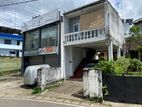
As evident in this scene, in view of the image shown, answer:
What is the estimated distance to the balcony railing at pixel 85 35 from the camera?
16.5 m

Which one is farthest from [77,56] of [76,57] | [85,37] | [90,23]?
[90,23]

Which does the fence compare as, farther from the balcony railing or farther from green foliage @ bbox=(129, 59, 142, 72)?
the balcony railing

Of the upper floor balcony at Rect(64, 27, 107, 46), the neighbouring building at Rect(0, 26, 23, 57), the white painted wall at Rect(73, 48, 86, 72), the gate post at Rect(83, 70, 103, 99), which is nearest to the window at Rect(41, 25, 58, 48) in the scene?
the upper floor balcony at Rect(64, 27, 107, 46)

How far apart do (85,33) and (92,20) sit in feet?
4.44

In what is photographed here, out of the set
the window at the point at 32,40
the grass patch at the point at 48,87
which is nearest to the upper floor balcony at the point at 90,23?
the grass patch at the point at 48,87

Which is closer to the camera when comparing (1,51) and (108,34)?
(108,34)

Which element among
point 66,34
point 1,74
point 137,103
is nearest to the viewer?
point 137,103

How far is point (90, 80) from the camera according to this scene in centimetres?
1167

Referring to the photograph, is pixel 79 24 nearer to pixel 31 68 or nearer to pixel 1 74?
pixel 31 68

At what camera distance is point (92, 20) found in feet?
58.8

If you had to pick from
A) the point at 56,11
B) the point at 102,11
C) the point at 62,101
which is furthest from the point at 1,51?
the point at 62,101

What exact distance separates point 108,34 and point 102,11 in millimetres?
2572

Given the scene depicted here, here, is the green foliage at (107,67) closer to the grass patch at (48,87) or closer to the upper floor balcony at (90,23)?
the upper floor balcony at (90,23)

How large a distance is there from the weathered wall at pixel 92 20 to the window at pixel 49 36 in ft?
9.47
